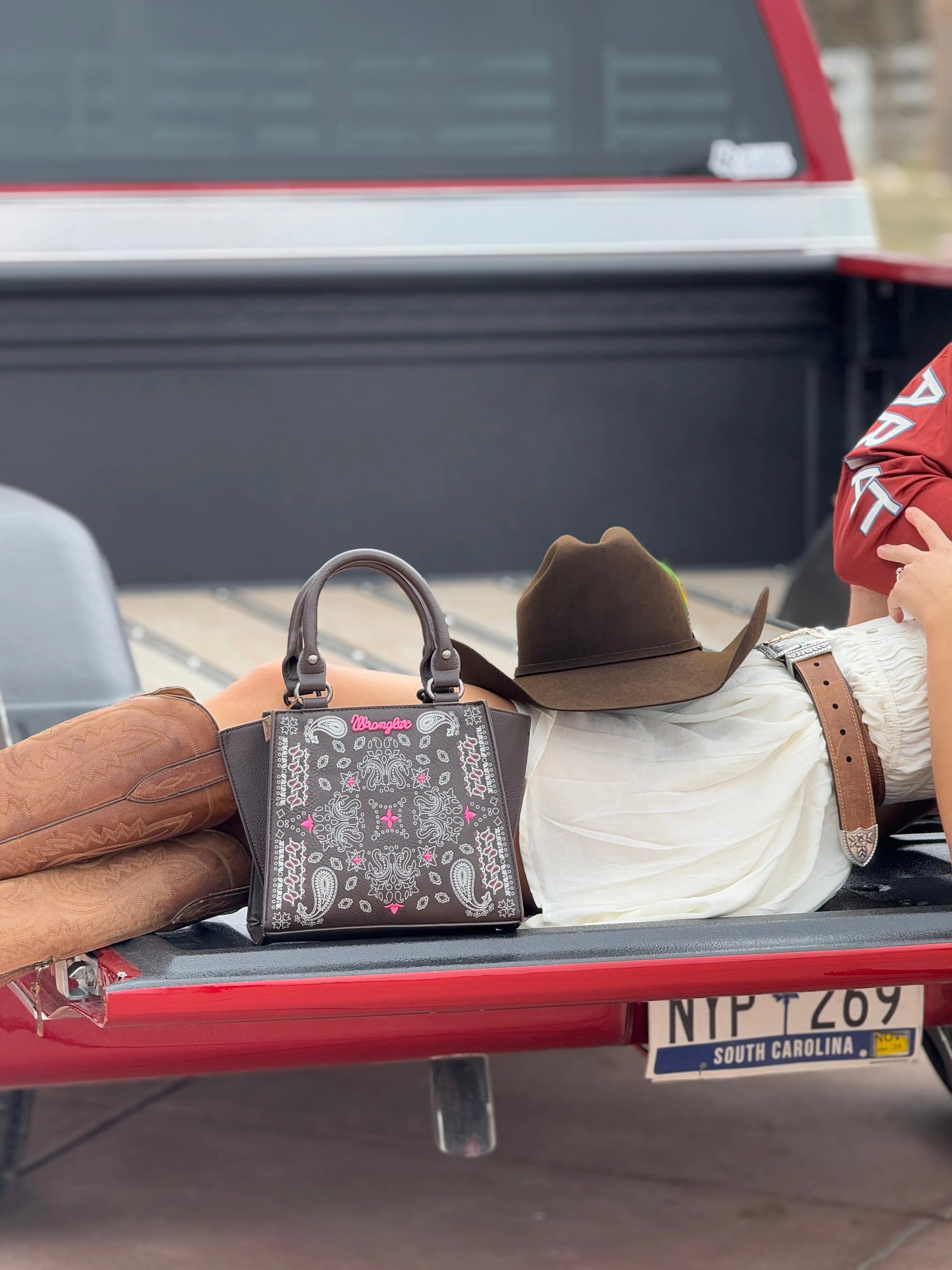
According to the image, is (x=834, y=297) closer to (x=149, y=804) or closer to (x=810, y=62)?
(x=810, y=62)

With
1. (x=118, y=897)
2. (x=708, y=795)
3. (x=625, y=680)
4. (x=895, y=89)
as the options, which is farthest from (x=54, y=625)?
(x=895, y=89)

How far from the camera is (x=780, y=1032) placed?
223 centimetres

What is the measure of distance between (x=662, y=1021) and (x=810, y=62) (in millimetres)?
2322

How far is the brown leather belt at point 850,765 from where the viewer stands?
2299 mm

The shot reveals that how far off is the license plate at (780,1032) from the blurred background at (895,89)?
52.2 feet

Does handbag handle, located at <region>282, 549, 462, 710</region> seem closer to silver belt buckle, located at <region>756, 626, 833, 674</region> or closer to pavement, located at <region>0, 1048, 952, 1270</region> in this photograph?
silver belt buckle, located at <region>756, 626, 833, 674</region>

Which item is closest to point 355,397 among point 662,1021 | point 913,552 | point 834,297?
point 834,297

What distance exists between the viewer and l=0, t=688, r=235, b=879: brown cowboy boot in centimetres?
207

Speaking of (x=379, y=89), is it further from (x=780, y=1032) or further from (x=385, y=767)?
(x=780, y=1032)

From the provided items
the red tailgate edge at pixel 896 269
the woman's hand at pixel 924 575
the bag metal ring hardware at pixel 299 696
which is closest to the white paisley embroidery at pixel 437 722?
the bag metal ring hardware at pixel 299 696

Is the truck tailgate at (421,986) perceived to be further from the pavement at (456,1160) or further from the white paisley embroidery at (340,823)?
the pavement at (456,1160)

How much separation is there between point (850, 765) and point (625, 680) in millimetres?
322

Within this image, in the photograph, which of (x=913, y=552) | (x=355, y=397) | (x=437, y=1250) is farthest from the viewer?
(x=355, y=397)

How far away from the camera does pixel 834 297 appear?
3697mm
